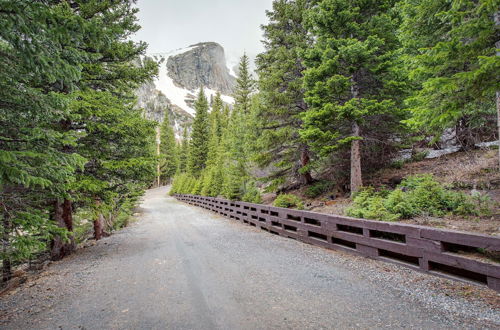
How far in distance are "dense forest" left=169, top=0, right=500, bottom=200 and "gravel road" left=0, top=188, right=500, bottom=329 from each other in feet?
10.9

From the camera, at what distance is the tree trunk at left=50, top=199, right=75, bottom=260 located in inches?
253

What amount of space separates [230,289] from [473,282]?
3.40 metres

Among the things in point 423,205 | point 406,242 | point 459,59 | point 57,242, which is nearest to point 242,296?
point 406,242

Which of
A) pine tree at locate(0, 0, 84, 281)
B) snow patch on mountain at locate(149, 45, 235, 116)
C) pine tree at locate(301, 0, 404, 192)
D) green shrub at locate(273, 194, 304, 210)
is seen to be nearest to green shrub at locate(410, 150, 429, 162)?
pine tree at locate(301, 0, 404, 192)

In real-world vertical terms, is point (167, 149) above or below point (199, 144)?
above

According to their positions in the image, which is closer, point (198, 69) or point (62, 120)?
point (62, 120)

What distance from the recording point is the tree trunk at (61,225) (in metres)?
6.44

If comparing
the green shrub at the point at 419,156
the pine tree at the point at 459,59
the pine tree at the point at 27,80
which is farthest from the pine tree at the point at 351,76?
the pine tree at the point at 27,80

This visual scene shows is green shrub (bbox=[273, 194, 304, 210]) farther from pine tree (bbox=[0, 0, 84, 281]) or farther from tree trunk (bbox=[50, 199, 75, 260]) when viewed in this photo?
tree trunk (bbox=[50, 199, 75, 260])

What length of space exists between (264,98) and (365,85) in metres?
3.99

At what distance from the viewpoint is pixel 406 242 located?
13.5 feet

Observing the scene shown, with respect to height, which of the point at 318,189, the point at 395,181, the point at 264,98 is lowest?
the point at 318,189

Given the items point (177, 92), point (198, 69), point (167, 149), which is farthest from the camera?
point (198, 69)

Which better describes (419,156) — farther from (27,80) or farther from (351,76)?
(27,80)
